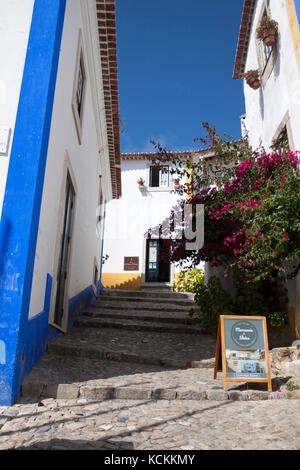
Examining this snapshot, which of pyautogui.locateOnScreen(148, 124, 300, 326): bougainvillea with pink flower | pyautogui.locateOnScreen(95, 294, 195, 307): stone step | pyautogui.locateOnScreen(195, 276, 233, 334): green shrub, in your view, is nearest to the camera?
pyautogui.locateOnScreen(148, 124, 300, 326): bougainvillea with pink flower

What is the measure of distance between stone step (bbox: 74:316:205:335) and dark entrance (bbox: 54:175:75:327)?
1089mm

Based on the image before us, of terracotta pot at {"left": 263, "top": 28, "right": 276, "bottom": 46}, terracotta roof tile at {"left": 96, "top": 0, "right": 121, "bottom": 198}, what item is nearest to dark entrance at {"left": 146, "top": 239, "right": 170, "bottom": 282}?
terracotta roof tile at {"left": 96, "top": 0, "right": 121, "bottom": 198}

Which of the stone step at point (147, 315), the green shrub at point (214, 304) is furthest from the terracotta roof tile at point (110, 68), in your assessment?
the green shrub at point (214, 304)

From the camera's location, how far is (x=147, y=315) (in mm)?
7363

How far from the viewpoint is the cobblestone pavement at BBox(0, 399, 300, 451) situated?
2289 millimetres

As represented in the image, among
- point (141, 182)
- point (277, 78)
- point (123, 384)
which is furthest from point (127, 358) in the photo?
point (141, 182)

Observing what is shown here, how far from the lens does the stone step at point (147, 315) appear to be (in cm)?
690

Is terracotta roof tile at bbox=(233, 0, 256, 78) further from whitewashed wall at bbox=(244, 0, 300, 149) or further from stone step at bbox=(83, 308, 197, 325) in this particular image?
stone step at bbox=(83, 308, 197, 325)

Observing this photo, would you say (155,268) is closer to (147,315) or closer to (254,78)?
(147,315)

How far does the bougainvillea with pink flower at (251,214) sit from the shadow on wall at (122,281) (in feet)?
25.9

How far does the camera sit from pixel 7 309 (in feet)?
10.3

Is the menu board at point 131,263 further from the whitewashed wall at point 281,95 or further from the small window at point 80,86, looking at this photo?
the small window at point 80,86
